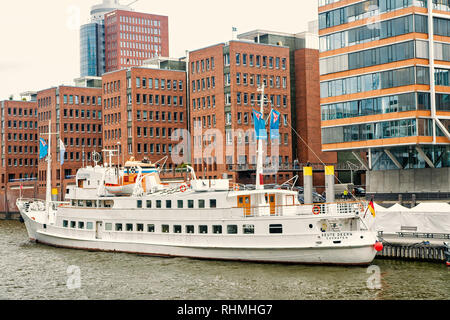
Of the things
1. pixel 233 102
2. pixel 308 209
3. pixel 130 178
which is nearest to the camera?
pixel 308 209

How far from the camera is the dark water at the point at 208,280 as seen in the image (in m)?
32.2

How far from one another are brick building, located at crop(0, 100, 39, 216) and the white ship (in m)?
79.5

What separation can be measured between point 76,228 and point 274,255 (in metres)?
18.5

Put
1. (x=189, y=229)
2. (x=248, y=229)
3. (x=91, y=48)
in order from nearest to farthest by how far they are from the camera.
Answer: (x=248, y=229) → (x=189, y=229) → (x=91, y=48)

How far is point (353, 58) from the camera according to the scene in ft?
211

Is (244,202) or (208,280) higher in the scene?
(244,202)

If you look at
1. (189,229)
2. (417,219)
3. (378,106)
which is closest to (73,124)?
(378,106)

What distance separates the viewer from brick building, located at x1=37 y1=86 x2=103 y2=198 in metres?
116

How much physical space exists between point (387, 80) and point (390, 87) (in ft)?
2.48

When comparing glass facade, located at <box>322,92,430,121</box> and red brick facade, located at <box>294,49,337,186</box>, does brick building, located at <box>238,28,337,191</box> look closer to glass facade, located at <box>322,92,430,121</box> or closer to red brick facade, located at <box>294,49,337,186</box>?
red brick facade, located at <box>294,49,337,186</box>

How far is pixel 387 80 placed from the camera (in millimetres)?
61062
